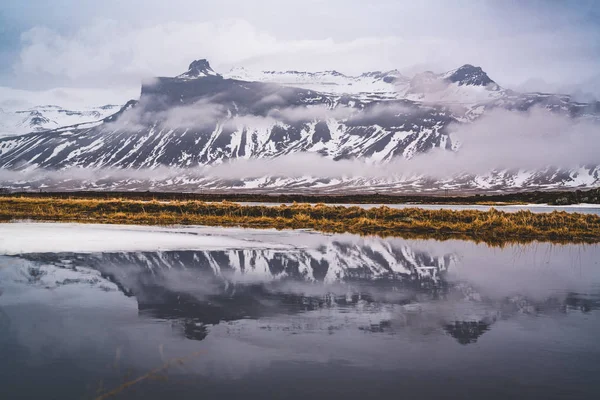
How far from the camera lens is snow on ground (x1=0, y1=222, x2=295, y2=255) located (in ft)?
65.1

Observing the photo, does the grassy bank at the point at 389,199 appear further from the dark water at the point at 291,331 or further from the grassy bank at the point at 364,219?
the dark water at the point at 291,331

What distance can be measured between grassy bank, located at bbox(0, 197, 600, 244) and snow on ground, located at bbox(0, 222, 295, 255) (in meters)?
7.72

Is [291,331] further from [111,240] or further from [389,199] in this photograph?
[389,199]

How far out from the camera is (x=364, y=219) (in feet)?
113

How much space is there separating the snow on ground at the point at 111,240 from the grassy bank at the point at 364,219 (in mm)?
7715

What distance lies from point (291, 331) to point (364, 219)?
25.5 metres

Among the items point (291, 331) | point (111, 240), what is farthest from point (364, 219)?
point (291, 331)

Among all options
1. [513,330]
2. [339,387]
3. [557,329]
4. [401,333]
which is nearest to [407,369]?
[339,387]

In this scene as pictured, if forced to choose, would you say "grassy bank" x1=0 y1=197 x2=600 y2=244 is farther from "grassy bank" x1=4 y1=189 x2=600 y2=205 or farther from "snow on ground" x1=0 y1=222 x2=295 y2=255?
"grassy bank" x1=4 y1=189 x2=600 y2=205

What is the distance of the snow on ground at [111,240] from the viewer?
781 inches

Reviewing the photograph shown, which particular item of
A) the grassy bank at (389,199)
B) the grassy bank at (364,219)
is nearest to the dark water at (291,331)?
the grassy bank at (364,219)

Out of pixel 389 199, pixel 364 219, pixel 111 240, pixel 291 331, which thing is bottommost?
pixel 389 199

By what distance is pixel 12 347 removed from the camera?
323 inches

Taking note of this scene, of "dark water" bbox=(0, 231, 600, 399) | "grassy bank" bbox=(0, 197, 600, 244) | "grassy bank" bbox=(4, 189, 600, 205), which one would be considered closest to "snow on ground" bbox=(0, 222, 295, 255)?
"dark water" bbox=(0, 231, 600, 399)
